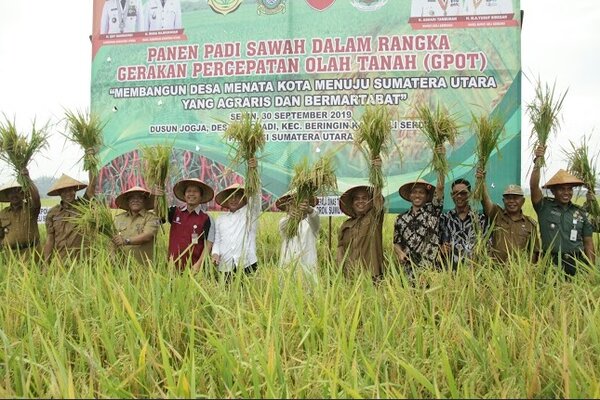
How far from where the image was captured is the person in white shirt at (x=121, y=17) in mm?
5488

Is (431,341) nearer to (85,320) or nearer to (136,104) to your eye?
(85,320)

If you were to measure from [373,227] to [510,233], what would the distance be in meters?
1.12

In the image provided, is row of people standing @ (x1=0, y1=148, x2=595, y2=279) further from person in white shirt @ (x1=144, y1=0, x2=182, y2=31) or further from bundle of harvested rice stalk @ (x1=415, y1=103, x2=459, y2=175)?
person in white shirt @ (x1=144, y1=0, x2=182, y2=31)

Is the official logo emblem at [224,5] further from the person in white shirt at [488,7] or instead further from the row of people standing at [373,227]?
the person in white shirt at [488,7]

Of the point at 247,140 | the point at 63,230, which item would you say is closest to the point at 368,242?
the point at 247,140

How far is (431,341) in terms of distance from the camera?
8.00 ft

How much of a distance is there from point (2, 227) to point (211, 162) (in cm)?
194

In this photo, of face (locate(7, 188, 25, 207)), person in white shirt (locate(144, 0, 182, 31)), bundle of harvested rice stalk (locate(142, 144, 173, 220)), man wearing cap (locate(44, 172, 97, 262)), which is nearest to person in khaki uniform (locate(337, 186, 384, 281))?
bundle of harvested rice stalk (locate(142, 144, 173, 220))

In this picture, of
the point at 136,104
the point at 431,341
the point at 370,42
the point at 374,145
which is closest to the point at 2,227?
the point at 136,104

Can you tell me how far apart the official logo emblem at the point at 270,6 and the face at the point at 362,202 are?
6.48ft

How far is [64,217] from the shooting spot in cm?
457

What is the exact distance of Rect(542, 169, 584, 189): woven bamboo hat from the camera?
4.38 metres

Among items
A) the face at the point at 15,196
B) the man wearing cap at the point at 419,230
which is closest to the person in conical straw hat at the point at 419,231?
the man wearing cap at the point at 419,230

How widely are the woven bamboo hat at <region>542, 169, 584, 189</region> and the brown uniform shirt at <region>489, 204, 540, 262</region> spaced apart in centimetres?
37
